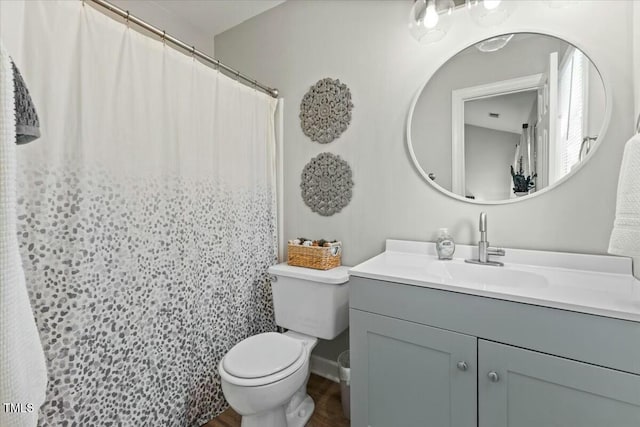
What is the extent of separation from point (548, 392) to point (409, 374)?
440mm

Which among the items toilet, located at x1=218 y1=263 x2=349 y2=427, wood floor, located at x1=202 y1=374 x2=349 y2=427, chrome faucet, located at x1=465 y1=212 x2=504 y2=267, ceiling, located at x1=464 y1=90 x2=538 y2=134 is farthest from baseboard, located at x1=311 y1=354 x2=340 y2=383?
ceiling, located at x1=464 y1=90 x2=538 y2=134

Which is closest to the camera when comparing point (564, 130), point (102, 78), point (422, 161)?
point (102, 78)

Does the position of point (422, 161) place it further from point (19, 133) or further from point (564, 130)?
point (19, 133)

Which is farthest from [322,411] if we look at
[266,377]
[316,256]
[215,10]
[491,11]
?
[215,10]

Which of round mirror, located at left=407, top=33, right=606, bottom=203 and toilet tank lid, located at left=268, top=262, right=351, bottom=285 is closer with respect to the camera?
round mirror, located at left=407, top=33, right=606, bottom=203

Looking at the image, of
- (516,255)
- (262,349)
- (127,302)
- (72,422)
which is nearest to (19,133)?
(127,302)

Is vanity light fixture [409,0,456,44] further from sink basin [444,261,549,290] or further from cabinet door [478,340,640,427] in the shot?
cabinet door [478,340,640,427]

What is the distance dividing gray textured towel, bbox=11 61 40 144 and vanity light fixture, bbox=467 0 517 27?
1.67 metres

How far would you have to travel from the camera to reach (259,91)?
6.37ft

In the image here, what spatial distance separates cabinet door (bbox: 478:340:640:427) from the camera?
0.83m

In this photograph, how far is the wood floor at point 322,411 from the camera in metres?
1.55

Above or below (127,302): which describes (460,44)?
above

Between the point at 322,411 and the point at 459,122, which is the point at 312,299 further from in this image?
the point at 459,122

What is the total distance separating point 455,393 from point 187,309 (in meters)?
1.25
